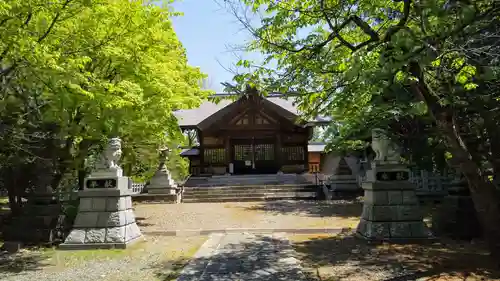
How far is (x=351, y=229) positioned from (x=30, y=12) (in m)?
8.77

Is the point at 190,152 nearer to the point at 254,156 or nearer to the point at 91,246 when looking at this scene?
the point at 254,156

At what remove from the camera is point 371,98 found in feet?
30.1

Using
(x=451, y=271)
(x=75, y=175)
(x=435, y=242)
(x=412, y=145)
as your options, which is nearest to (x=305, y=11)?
(x=451, y=271)

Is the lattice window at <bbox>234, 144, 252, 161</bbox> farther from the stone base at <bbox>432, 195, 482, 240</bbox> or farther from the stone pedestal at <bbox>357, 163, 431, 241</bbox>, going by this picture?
the stone pedestal at <bbox>357, 163, 431, 241</bbox>

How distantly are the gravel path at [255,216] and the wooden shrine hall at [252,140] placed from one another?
35.9 ft

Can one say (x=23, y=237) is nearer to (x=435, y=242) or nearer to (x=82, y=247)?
(x=82, y=247)

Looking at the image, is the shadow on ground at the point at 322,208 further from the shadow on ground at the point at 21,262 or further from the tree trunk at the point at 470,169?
the shadow on ground at the point at 21,262

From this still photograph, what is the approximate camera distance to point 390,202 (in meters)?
8.48

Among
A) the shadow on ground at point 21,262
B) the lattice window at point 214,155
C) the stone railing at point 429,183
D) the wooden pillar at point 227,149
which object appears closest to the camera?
the shadow on ground at point 21,262

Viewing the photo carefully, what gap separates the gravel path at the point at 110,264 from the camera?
6473mm

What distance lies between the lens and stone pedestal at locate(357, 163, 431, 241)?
830cm

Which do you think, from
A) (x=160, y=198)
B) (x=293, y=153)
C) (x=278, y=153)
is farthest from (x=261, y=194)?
(x=293, y=153)

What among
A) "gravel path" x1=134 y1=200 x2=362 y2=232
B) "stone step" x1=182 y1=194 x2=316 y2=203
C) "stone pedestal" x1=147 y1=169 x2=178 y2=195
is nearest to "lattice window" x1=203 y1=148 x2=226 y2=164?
"stone pedestal" x1=147 y1=169 x2=178 y2=195

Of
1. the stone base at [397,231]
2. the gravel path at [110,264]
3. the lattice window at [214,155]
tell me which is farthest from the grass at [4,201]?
the stone base at [397,231]
